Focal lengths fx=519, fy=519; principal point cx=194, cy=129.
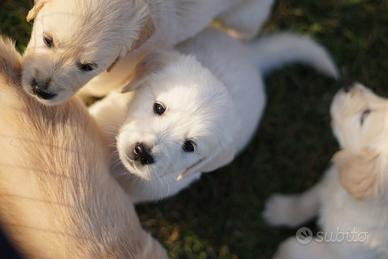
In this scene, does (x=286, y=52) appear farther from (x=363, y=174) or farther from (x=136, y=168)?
(x=136, y=168)

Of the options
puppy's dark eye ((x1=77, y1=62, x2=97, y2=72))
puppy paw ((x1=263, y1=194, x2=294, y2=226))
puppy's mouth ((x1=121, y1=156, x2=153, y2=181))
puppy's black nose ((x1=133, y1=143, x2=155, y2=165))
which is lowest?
puppy paw ((x1=263, y1=194, x2=294, y2=226))

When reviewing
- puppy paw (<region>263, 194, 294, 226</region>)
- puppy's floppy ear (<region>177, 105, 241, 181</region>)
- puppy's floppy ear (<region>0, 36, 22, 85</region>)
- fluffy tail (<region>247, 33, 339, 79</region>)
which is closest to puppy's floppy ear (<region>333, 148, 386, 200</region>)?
puppy's floppy ear (<region>177, 105, 241, 181</region>)

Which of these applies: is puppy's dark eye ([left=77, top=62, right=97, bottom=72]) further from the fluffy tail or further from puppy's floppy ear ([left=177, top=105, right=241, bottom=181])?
the fluffy tail

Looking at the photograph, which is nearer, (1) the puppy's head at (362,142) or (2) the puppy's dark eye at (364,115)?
(1) the puppy's head at (362,142)

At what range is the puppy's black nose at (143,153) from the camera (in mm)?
2100

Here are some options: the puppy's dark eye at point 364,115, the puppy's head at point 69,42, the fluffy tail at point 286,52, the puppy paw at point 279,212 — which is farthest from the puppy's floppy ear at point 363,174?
the puppy's head at point 69,42

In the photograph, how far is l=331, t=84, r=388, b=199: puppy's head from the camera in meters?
2.26

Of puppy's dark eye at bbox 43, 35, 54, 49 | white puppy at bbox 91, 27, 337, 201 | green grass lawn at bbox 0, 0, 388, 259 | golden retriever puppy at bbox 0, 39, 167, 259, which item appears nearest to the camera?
golden retriever puppy at bbox 0, 39, 167, 259

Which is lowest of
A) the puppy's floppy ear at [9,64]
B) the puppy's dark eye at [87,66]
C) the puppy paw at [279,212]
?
the puppy paw at [279,212]

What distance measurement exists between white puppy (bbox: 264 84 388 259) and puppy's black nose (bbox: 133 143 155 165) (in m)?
0.91

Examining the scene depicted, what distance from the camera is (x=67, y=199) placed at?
199 cm

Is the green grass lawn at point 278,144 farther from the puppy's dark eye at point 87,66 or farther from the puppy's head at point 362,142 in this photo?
the puppy's dark eye at point 87,66

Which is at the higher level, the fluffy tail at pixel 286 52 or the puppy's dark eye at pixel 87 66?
the puppy's dark eye at pixel 87 66

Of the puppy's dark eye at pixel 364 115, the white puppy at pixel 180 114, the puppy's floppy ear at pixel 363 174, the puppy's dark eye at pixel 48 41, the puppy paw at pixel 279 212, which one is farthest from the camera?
the puppy paw at pixel 279 212
